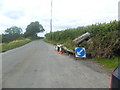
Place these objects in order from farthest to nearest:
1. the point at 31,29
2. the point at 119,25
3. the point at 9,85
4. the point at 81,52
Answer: the point at 31,29, the point at 81,52, the point at 119,25, the point at 9,85

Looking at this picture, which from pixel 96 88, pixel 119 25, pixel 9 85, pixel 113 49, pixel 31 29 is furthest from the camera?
pixel 31 29

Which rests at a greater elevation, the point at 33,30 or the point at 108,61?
the point at 33,30

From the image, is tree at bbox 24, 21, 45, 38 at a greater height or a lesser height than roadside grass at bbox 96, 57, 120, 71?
greater

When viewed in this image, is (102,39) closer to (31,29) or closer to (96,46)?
(96,46)

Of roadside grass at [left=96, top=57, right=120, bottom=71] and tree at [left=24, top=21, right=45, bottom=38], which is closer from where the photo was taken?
roadside grass at [left=96, top=57, right=120, bottom=71]

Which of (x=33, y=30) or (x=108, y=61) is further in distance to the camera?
(x=33, y=30)

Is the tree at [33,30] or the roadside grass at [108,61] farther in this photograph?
the tree at [33,30]

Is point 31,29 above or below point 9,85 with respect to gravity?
above

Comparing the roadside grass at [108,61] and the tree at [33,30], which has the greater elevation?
the tree at [33,30]

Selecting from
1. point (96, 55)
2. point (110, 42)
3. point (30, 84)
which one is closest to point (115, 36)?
point (110, 42)

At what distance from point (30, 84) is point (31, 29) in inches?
3378

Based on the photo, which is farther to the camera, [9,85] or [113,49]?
[113,49]

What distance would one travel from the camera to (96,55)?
331 inches

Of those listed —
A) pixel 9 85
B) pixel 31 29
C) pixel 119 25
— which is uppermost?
pixel 31 29
